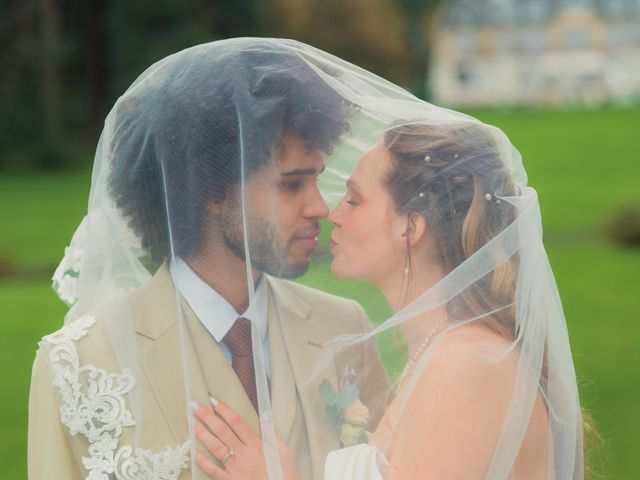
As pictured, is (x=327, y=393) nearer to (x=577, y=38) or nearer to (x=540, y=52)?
(x=540, y=52)

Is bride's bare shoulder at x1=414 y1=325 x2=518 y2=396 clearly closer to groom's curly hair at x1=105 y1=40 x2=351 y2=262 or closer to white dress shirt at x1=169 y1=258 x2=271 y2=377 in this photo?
white dress shirt at x1=169 y1=258 x2=271 y2=377

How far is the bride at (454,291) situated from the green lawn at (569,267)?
0.55 ft

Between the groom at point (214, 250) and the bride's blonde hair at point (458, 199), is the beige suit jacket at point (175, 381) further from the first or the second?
the bride's blonde hair at point (458, 199)

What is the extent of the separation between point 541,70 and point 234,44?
89606mm

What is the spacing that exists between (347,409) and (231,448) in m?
0.32

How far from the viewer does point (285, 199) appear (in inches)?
121

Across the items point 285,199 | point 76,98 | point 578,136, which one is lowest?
point 578,136

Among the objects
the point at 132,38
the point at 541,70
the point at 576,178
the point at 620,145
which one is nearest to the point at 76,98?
the point at 132,38

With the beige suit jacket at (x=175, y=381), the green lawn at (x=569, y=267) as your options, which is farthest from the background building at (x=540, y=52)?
the beige suit jacket at (x=175, y=381)

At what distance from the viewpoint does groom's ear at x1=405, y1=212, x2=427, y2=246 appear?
3004mm

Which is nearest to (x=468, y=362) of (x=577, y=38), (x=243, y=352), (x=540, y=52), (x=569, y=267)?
(x=243, y=352)

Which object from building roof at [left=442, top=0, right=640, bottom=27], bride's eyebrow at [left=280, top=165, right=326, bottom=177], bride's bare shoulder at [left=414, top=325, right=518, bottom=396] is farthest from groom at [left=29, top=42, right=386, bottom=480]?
building roof at [left=442, top=0, right=640, bottom=27]

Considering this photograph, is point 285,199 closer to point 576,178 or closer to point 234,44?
point 234,44

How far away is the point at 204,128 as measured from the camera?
3045 mm
